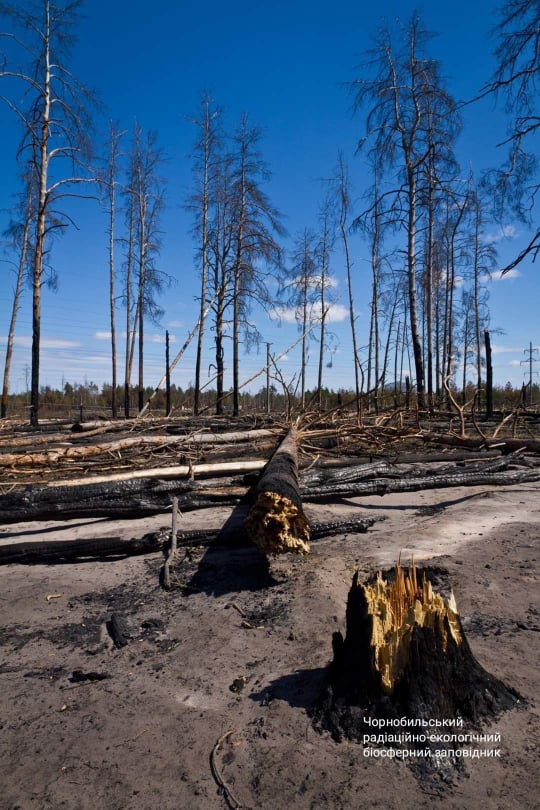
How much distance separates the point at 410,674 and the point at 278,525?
179cm

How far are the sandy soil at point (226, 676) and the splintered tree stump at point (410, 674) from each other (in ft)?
0.31

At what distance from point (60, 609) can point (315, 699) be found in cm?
225

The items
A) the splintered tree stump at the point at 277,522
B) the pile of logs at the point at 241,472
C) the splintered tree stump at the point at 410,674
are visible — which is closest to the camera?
the splintered tree stump at the point at 410,674

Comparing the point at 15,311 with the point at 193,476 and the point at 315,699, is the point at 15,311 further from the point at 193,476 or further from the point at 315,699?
the point at 315,699

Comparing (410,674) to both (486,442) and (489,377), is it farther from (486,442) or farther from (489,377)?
(489,377)

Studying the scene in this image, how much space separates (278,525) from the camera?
3803 mm

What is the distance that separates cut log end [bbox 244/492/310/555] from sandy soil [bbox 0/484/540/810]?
13.5 inches

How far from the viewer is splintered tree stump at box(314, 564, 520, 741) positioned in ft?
6.95

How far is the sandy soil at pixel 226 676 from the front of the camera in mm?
1907

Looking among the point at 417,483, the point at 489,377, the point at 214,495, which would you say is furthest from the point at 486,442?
the point at 489,377

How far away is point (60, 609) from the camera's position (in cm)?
367

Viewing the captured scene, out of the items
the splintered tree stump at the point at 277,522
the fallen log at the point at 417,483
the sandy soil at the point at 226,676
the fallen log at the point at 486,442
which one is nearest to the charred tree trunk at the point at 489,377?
the fallen log at the point at 417,483

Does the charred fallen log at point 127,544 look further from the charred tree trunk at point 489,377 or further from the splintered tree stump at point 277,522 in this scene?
the charred tree trunk at point 489,377

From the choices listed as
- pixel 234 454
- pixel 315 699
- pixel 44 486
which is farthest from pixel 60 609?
pixel 234 454
